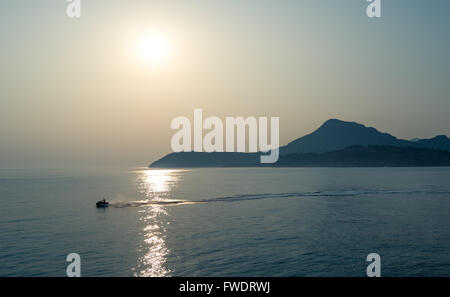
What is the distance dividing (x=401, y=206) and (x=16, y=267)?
87816mm

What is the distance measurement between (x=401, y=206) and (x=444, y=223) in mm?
26022

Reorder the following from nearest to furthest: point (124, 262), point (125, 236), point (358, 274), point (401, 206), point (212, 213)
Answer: point (358, 274) → point (124, 262) → point (125, 236) → point (212, 213) → point (401, 206)

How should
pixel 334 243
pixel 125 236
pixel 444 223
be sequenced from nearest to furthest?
pixel 334 243 → pixel 125 236 → pixel 444 223

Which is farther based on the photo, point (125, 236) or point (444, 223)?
point (444, 223)

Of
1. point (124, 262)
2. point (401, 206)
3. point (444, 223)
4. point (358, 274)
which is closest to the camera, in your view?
point (358, 274)

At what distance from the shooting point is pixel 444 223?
61.4m
